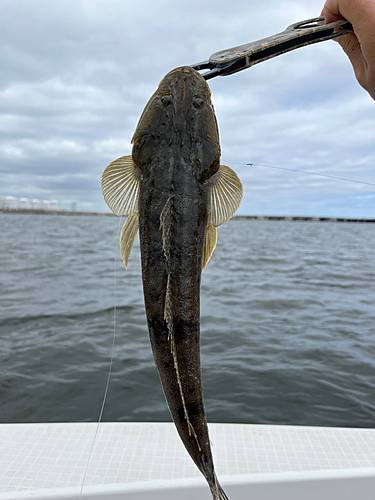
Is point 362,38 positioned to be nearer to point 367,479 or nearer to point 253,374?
point 367,479

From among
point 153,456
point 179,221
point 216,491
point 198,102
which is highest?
point 198,102

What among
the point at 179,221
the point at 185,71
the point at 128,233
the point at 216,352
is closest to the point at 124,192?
the point at 128,233

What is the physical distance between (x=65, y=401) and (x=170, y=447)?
3.75 m

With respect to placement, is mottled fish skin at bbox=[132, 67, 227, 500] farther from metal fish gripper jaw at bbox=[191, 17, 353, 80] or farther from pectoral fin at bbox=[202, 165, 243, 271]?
metal fish gripper jaw at bbox=[191, 17, 353, 80]

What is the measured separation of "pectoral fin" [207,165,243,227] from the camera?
170 centimetres

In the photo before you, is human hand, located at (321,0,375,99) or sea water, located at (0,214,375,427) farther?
sea water, located at (0,214,375,427)

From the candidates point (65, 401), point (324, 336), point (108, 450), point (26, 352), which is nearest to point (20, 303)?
point (26, 352)

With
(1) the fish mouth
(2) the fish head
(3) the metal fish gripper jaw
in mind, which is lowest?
(2) the fish head

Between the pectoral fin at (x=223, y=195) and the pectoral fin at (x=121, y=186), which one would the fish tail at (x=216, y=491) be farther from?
the pectoral fin at (x=121, y=186)

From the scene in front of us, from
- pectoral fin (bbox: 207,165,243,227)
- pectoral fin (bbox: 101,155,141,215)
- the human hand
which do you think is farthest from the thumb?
pectoral fin (bbox: 101,155,141,215)

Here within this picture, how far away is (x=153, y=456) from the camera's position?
313 centimetres

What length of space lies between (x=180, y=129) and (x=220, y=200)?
368 mm

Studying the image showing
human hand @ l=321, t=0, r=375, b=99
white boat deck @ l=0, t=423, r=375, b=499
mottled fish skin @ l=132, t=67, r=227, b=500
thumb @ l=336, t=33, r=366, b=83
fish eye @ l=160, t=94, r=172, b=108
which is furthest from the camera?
white boat deck @ l=0, t=423, r=375, b=499

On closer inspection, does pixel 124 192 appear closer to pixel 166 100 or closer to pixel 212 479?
pixel 166 100
